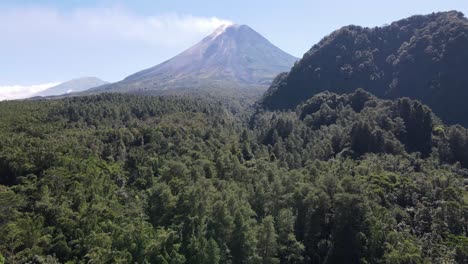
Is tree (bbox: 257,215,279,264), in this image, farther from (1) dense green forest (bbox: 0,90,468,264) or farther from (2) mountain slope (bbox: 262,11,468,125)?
(2) mountain slope (bbox: 262,11,468,125)

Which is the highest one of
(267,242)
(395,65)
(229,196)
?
(395,65)

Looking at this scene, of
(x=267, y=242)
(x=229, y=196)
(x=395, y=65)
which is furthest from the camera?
(x=395, y=65)

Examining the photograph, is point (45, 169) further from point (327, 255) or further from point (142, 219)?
point (327, 255)

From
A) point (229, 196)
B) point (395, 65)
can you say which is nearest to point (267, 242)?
point (229, 196)

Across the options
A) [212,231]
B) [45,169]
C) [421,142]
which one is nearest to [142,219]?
[212,231]

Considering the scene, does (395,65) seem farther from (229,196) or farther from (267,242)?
(267,242)

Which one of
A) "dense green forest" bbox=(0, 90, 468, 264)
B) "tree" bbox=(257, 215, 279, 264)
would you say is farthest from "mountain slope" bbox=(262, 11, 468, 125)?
"tree" bbox=(257, 215, 279, 264)
